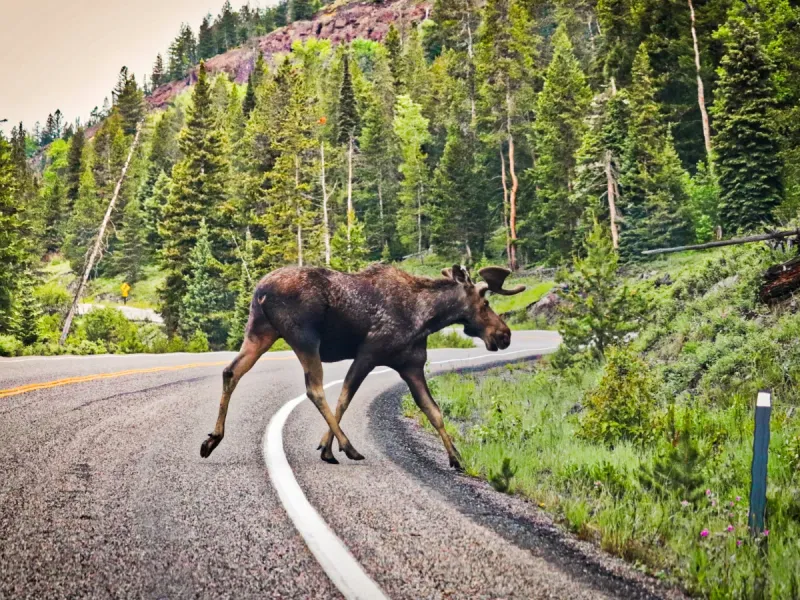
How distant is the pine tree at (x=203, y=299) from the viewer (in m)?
33.5

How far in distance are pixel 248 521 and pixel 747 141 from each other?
30.8m

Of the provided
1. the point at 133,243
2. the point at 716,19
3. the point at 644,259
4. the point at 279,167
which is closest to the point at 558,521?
the point at 644,259

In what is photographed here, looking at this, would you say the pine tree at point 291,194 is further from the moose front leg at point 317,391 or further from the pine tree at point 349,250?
the moose front leg at point 317,391

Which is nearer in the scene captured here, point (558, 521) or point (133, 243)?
point (558, 521)

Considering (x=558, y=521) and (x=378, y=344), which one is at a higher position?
(x=378, y=344)

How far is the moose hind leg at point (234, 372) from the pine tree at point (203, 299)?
1142 inches

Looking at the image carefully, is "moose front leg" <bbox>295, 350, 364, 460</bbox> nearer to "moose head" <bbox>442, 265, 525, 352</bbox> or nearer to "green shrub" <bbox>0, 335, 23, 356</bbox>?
"moose head" <bbox>442, 265, 525, 352</bbox>

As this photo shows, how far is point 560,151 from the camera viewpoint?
4306cm

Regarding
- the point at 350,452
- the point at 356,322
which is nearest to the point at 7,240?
the point at 356,322

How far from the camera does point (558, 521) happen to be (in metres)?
4.15

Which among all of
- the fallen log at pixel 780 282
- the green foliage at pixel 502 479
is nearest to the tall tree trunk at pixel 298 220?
the fallen log at pixel 780 282

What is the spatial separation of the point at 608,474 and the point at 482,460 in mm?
1262

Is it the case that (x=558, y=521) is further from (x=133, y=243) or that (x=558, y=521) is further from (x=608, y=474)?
(x=133, y=243)

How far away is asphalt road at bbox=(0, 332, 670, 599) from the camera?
8.95ft
